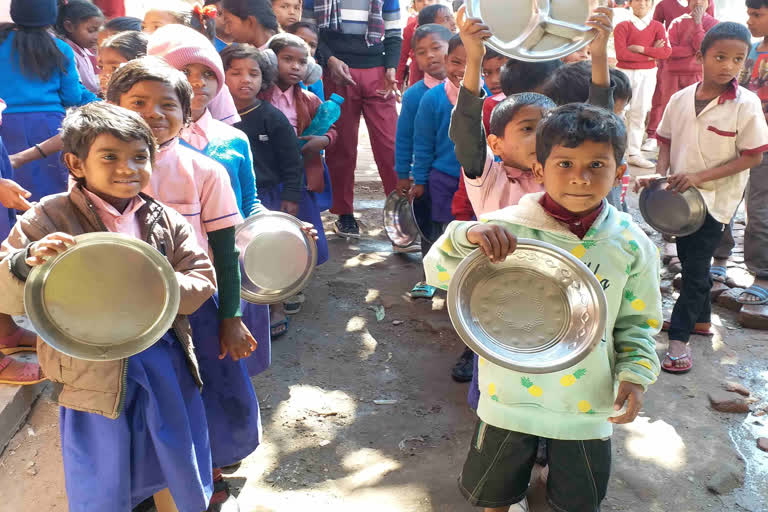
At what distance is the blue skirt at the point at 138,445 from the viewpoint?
69.6 inches

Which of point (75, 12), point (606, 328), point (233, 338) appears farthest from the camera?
point (75, 12)

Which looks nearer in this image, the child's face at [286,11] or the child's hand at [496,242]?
the child's hand at [496,242]

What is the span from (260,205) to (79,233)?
41.4 inches

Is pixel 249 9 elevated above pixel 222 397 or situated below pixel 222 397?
above

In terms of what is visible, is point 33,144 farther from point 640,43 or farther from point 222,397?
point 640,43

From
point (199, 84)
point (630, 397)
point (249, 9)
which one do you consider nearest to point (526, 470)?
point (630, 397)

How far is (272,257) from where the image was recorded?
2.45 m

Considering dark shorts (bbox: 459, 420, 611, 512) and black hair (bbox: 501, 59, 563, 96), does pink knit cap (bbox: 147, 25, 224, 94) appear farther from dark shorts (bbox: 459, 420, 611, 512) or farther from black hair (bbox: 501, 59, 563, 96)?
dark shorts (bbox: 459, 420, 611, 512)

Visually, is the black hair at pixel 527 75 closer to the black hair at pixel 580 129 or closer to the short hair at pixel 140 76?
the black hair at pixel 580 129

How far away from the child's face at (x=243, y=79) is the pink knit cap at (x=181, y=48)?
0.76 metres

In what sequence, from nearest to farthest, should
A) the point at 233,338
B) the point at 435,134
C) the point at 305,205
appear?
1. the point at 233,338
2. the point at 435,134
3. the point at 305,205

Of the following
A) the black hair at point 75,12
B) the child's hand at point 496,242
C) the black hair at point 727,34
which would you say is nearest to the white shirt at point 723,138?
the black hair at point 727,34

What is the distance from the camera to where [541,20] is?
2.09 metres

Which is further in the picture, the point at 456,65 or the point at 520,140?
the point at 456,65
